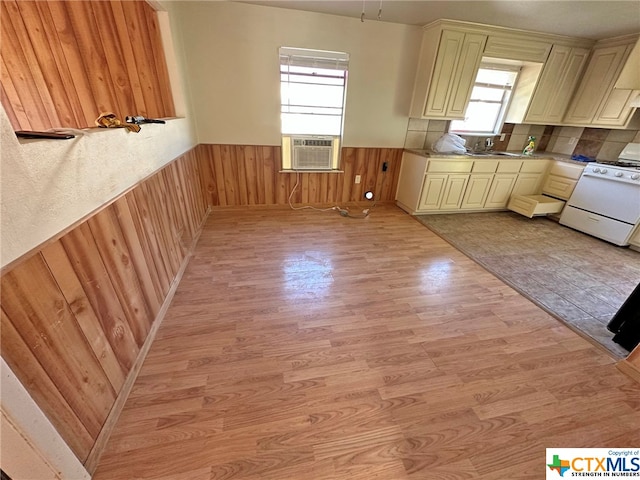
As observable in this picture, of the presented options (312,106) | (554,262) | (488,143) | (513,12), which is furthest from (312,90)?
(554,262)

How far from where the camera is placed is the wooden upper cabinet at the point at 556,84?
10.8ft

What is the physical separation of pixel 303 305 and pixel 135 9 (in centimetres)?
254

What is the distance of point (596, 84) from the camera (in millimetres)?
3303

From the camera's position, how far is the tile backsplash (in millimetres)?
3399

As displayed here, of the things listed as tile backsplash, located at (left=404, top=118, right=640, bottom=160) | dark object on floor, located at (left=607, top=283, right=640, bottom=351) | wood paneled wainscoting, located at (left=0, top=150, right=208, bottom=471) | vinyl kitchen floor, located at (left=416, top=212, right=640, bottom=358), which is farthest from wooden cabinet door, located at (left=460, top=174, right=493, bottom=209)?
wood paneled wainscoting, located at (left=0, top=150, right=208, bottom=471)

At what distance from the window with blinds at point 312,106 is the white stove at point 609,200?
3.13 meters

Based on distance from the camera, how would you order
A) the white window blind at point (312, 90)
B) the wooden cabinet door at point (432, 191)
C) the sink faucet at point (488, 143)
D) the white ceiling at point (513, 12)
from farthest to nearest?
the sink faucet at point (488, 143), the wooden cabinet door at point (432, 191), the white window blind at point (312, 90), the white ceiling at point (513, 12)

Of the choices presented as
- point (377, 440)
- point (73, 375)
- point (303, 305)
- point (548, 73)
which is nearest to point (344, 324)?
point (303, 305)

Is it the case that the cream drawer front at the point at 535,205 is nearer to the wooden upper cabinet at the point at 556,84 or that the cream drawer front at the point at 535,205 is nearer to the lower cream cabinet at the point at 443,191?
the lower cream cabinet at the point at 443,191

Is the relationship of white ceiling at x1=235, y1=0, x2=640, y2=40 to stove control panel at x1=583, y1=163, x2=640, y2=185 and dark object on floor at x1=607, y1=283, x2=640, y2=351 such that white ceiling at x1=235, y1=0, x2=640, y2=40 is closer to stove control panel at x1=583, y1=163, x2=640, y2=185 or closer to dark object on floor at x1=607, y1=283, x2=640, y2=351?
stove control panel at x1=583, y1=163, x2=640, y2=185

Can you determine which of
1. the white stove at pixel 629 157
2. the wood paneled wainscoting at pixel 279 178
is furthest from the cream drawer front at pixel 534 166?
the wood paneled wainscoting at pixel 279 178

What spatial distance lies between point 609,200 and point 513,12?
2.33 m

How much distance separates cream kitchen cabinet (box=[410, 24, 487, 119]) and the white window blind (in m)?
0.97

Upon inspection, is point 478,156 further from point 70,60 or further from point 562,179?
point 70,60
